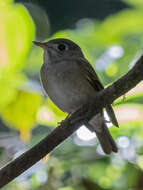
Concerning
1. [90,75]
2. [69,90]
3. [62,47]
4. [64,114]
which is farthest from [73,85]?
[62,47]

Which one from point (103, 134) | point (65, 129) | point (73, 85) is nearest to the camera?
point (65, 129)

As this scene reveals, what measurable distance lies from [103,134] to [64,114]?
25.9 inches

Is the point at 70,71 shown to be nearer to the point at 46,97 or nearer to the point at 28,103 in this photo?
the point at 46,97

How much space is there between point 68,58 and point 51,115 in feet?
3.02

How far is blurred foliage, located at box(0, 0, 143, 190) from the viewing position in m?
2.20

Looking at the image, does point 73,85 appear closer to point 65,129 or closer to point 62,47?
point 62,47

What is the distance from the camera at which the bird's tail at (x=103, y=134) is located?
3.08 metres

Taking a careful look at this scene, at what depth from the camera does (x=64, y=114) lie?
2.72m

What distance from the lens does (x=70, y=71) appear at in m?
3.15

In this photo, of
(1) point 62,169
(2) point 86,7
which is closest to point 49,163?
(1) point 62,169

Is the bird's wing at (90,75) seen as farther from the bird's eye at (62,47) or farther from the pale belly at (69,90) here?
the bird's eye at (62,47)

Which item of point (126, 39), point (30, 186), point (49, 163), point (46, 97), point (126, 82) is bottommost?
point (30, 186)

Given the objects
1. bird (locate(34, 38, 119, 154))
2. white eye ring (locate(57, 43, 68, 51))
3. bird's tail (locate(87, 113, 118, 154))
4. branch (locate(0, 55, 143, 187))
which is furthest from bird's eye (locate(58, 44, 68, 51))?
branch (locate(0, 55, 143, 187))

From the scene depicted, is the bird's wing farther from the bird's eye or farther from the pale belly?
the bird's eye
